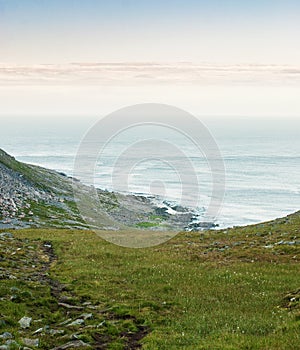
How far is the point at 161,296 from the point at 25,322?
6.90 m

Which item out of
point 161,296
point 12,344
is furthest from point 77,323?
point 161,296

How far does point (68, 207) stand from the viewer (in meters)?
101

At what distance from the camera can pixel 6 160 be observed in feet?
361

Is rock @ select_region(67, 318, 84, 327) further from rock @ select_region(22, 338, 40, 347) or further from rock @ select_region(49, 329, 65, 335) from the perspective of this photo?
rock @ select_region(22, 338, 40, 347)

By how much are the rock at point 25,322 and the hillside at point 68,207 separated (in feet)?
165

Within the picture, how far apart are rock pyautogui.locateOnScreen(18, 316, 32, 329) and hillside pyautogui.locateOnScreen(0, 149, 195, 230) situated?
5020 cm

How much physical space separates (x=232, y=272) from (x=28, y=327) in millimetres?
12689

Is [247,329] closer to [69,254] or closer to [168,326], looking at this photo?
[168,326]

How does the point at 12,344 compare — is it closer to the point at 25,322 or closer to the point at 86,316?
the point at 25,322

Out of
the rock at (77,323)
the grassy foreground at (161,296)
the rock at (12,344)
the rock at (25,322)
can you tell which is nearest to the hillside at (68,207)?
the grassy foreground at (161,296)

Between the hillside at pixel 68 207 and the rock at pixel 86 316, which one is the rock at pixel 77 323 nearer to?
the rock at pixel 86 316

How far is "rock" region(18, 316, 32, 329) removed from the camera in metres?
16.7

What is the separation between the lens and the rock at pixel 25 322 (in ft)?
54.7

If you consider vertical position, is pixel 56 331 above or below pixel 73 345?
below
